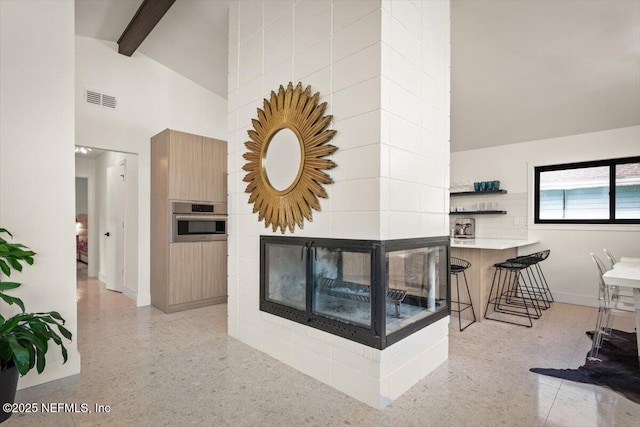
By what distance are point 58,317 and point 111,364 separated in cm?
61

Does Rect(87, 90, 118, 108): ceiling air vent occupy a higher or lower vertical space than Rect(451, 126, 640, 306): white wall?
higher

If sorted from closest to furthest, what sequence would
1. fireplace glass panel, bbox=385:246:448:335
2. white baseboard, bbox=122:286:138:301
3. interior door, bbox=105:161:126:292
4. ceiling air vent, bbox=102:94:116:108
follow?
fireplace glass panel, bbox=385:246:448:335 → ceiling air vent, bbox=102:94:116:108 → white baseboard, bbox=122:286:138:301 → interior door, bbox=105:161:126:292

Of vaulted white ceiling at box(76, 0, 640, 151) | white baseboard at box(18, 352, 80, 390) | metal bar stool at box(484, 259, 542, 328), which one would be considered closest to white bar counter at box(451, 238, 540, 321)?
metal bar stool at box(484, 259, 542, 328)

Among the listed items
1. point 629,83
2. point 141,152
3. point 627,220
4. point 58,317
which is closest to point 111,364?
point 58,317

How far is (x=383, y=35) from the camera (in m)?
1.90

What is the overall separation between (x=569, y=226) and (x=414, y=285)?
3.41m

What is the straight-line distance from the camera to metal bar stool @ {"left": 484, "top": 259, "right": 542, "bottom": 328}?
147 inches

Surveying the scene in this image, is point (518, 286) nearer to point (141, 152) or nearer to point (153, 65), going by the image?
point (141, 152)

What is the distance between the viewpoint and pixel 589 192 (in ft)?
14.1

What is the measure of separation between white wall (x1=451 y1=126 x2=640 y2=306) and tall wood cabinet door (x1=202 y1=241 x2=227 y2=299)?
4136 millimetres

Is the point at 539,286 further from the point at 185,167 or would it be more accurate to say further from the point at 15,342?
the point at 15,342

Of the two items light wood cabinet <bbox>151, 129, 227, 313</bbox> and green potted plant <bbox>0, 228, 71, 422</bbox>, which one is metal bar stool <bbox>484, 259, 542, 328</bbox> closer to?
light wood cabinet <bbox>151, 129, 227, 313</bbox>

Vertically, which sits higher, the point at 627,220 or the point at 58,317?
the point at 627,220

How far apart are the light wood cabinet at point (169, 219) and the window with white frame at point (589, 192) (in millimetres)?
4522
